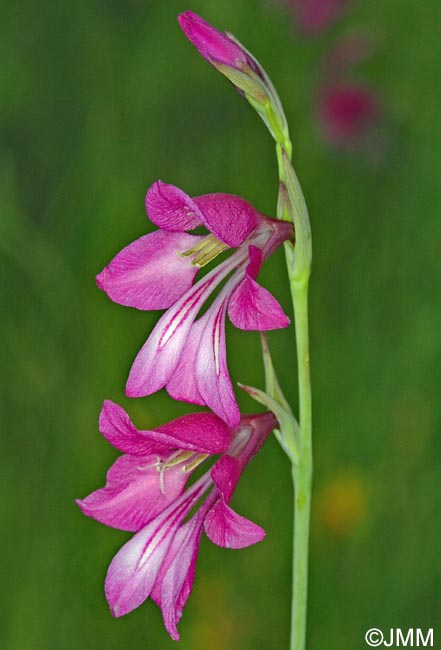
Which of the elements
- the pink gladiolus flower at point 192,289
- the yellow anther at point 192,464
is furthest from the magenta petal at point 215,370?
the yellow anther at point 192,464

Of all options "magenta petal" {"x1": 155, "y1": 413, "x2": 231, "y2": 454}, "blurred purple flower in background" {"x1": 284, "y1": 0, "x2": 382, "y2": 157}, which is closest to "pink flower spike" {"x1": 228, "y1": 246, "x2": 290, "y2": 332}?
"magenta petal" {"x1": 155, "y1": 413, "x2": 231, "y2": 454}

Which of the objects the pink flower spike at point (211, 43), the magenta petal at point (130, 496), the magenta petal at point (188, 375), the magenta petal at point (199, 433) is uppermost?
the pink flower spike at point (211, 43)

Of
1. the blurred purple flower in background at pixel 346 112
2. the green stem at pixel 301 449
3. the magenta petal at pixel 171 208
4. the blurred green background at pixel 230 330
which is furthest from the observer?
the blurred purple flower in background at pixel 346 112

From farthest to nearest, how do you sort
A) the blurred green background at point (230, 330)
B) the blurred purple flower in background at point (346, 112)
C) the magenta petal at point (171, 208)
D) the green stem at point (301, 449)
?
1. the blurred purple flower in background at point (346, 112)
2. the blurred green background at point (230, 330)
3. the green stem at point (301, 449)
4. the magenta petal at point (171, 208)

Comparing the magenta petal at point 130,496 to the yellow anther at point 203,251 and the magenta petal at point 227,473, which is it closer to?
the magenta petal at point 227,473

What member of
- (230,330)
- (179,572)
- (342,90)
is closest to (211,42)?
(179,572)

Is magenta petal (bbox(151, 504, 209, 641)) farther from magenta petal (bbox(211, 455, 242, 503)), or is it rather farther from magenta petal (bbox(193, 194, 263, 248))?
magenta petal (bbox(193, 194, 263, 248))
